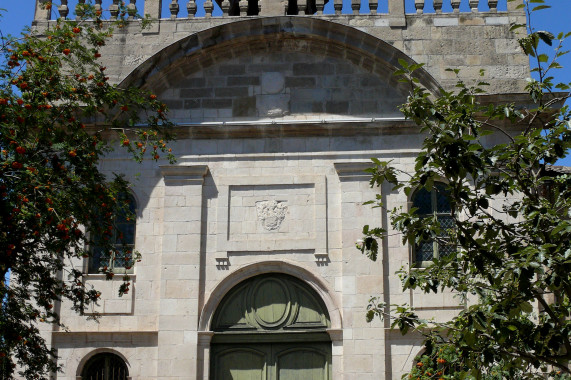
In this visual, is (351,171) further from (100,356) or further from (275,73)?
(100,356)

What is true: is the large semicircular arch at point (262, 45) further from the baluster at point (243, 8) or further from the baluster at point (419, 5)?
the baluster at point (419, 5)

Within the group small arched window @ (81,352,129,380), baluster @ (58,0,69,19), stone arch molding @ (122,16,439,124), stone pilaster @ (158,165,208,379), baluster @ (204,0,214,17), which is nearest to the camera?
stone pilaster @ (158,165,208,379)

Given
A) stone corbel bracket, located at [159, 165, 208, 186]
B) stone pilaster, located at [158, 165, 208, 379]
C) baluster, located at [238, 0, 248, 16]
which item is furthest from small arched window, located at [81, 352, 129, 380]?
baluster, located at [238, 0, 248, 16]

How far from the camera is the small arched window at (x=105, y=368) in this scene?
Result: 15.9 m

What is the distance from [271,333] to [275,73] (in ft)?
15.7

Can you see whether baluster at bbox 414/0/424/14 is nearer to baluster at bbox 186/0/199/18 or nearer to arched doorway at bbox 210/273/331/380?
baluster at bbox 186/0/199/18

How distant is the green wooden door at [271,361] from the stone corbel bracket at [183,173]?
2.93 metres

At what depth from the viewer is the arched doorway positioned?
15.8 metres

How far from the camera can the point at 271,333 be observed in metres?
15.9

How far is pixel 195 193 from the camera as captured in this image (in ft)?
53.9

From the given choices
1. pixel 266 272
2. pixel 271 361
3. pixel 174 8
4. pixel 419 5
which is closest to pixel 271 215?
pixel 266 272

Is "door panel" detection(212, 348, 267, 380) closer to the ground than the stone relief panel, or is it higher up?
closer to the ground

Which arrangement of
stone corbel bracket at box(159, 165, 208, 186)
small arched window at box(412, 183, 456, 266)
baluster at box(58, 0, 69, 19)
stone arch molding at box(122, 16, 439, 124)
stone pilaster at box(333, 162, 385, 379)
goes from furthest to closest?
baluster at box(58, 0, 69, 19) < stone arch molding at box(122, 16, 439, 124) < stone corbel bracket at box(159, 165, 208, 186) < small arched window at box(412, 183, 456, 266) < stone pilaster at box(333, 162, 385, 379)

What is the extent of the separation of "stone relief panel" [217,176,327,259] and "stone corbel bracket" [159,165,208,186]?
43 centimetres
